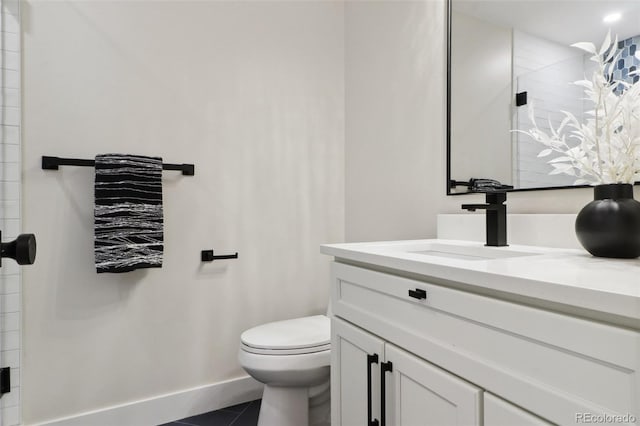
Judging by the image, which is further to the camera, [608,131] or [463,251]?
[463,251]

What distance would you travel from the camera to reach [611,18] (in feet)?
3.64

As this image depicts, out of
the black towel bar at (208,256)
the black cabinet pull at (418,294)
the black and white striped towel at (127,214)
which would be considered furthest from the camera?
the black towel bar at (208,256)

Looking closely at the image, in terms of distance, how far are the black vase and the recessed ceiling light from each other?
54cm

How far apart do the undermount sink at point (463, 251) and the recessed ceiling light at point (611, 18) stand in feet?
2.35

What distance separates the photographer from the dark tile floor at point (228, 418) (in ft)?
5.96

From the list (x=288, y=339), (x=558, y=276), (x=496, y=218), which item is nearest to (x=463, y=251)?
(x=496, y=218)

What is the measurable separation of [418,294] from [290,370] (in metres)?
0.83

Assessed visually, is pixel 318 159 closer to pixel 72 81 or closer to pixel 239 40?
pixel 239 40

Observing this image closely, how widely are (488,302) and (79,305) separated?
1675mm

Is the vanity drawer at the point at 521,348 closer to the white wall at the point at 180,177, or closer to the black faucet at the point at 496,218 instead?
the black faucet at the point at 496,218

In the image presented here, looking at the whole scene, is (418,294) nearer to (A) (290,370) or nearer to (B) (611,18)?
(A) (290,370)

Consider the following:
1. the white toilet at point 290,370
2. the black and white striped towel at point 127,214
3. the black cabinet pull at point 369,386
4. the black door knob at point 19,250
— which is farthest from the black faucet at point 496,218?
the black and white striped towel at point 127,214

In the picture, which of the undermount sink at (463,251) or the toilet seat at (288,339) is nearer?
the undermount sink at (463,251)

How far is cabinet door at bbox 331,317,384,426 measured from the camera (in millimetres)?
1046
